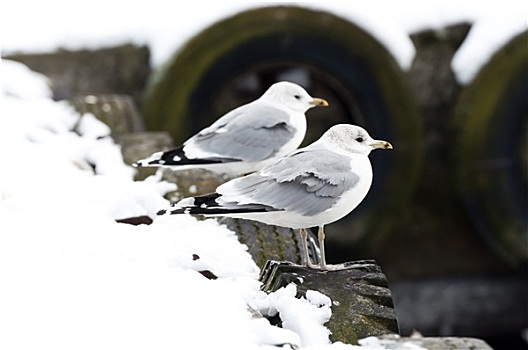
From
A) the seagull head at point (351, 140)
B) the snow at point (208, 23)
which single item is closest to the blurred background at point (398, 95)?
the snow at point (208, 23)

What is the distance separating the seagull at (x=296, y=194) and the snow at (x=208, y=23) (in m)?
2.45

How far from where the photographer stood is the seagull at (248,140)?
308cm

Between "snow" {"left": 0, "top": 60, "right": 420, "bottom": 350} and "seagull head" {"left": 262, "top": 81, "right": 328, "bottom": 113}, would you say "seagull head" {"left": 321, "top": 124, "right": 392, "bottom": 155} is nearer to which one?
"snow" {"left": 0, "top": 60, "right": 420, "bottom": 350}

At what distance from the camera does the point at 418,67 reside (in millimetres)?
5016

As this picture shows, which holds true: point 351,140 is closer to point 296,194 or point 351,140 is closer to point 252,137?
point 296,194

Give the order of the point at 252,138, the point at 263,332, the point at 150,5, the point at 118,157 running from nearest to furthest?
the point at 263,332
the point at 252,138
the point at 118,157
the point at 150,5

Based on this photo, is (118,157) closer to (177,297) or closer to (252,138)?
(252,138)

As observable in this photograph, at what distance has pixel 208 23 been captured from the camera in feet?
15.4

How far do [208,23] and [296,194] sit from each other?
254 cm

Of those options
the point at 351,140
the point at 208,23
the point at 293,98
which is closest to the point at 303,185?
the point at 351,140

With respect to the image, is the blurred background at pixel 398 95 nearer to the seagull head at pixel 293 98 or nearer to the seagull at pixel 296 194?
the seagull head at pixel 293 98

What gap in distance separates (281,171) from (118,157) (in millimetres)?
1336

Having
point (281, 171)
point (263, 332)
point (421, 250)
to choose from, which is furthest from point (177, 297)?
point (421, 250)

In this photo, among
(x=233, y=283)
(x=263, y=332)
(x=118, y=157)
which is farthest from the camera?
(x=118, y=157)
